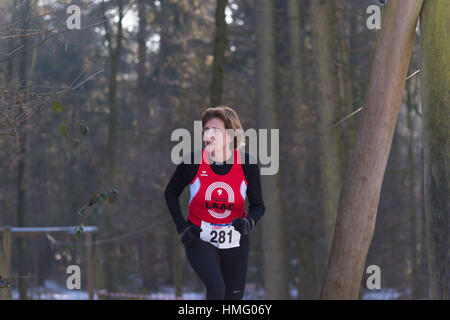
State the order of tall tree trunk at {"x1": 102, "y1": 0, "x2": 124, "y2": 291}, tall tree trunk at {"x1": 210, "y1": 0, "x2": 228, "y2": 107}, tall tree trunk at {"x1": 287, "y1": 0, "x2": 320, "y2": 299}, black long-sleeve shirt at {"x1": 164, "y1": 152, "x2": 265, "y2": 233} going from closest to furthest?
1. black long-sleeve shirt at {"x1": 164, "y1": 152, "x2": 265, "y2": 233}
2. tall tree trunk at {"x1": 210, "y1": 0, "x2": 228, "y2": 107}
3. tall tree trunk at {"x1": 287, "y1": 0, "x2": 320, "y2": 299}
4. tall tree trunk at {"x1": 102, "y1": 0, "x2": 124, "y2": 291}

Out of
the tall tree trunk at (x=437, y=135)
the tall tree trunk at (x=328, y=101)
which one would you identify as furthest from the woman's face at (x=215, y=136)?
the tall tree trunk at (x=328, y=101)

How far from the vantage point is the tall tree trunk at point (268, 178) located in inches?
548

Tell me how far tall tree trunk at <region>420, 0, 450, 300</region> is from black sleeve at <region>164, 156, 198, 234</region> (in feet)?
6.28

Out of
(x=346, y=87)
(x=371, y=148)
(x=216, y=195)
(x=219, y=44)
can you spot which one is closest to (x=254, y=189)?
(x=216, y=195)

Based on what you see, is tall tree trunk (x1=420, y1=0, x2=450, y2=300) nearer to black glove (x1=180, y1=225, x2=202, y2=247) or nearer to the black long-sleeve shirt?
the black long-sleeve shirt

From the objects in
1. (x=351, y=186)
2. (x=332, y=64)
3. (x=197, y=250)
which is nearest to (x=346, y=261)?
(x=351, y=186)

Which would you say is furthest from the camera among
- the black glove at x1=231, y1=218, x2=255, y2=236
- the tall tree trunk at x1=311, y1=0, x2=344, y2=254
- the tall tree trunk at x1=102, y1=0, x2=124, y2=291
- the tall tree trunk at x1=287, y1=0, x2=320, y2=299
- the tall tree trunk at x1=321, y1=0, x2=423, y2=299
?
the tall tree trunk at x1=102, y1=0, x2=124, y2=291

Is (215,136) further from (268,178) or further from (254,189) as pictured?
(268,178)

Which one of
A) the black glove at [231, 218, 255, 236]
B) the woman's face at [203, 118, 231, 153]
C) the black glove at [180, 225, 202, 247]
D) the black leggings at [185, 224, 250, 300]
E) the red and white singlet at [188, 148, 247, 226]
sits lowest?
the black leggings at [185, 224, 250, 300]

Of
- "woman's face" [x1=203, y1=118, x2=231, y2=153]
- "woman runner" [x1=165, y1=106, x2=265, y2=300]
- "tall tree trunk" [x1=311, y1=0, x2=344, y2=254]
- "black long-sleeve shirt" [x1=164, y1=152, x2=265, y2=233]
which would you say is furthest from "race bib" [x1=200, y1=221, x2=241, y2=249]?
"tall tree trunk" [x1=311, y1=0, x2=344, y2=254]

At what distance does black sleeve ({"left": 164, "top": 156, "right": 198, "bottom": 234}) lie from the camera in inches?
186

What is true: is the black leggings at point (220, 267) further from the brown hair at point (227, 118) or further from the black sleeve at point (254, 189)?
the brown hair at point (227, 118)

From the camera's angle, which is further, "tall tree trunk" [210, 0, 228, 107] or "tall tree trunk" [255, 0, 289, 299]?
"tall tree trunk" [255, 0, 289, 299]

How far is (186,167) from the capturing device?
476cm
